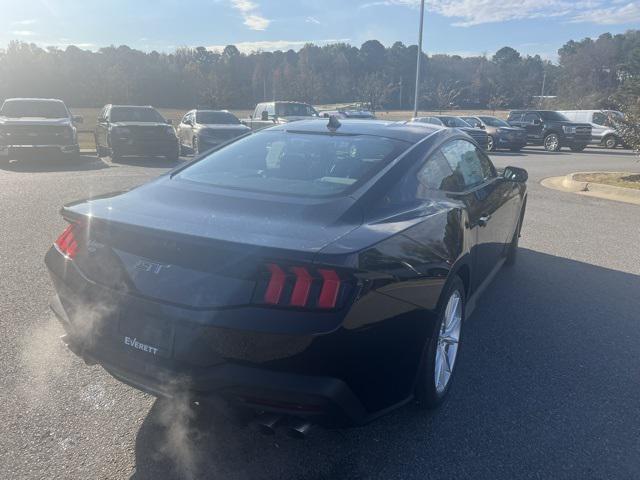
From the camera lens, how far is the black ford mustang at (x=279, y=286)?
2148mm

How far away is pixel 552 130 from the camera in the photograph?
84.1ft

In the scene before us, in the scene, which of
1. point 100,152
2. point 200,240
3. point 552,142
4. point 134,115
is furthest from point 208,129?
point 552,142

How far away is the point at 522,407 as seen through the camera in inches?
123

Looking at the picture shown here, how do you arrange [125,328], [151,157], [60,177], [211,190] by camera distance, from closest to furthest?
[125,328], [211,190], [60,177], [151,157]

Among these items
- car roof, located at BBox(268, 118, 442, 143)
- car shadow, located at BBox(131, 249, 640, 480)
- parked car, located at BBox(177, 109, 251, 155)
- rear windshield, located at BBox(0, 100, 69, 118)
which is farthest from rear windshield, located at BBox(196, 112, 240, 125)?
car shadow, located at BBox(131, 249, 640, 480)

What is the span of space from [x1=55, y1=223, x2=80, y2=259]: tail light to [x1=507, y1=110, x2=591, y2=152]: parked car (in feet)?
86.7

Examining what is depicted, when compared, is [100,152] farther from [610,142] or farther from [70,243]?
[610,142]

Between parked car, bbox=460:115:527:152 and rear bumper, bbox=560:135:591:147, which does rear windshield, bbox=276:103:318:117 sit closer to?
parked car, bbox=460:115:527:152

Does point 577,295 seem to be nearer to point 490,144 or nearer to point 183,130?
point 183,130

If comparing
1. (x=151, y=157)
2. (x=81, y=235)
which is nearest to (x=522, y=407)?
(x=81, y=235)

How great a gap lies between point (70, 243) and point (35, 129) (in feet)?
45.4

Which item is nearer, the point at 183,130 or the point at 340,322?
the point at 340,322

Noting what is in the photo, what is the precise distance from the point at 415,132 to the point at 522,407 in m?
1.95

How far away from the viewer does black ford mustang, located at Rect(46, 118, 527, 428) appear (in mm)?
2148
